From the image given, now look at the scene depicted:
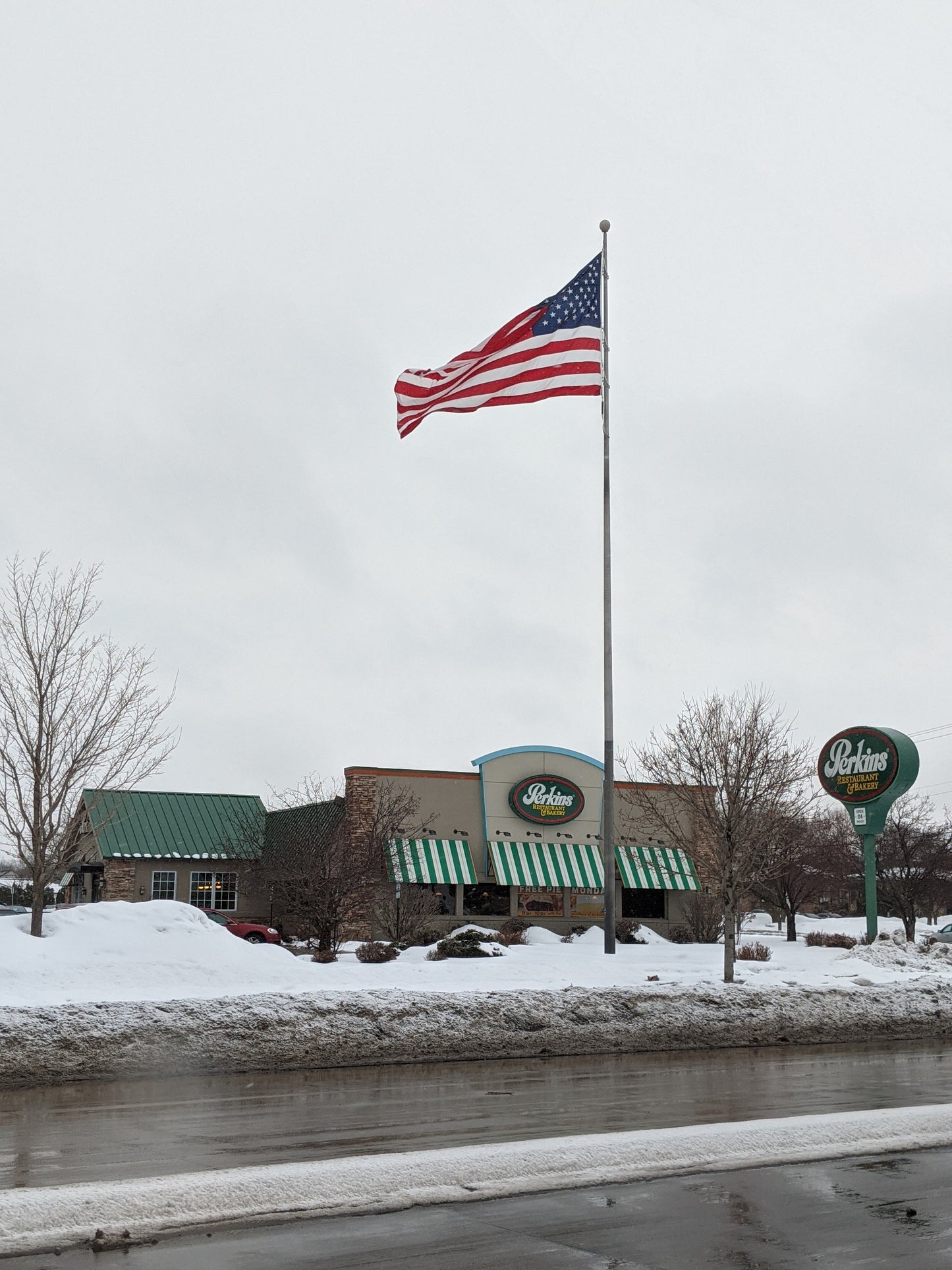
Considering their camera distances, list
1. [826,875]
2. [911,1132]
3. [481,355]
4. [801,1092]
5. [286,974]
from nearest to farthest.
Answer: [911,1132], [801,1092], [286,974], [481,355], [826,875]

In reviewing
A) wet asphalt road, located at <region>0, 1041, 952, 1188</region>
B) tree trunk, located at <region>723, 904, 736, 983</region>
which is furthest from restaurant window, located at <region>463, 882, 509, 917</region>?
wet asphalt road, located at <region>0, 1041, 952, 1188</region>

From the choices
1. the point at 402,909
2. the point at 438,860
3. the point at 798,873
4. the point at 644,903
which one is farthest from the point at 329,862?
the point at 798,873

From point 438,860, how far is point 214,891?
27.3ft

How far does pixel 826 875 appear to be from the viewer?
50.6 meters

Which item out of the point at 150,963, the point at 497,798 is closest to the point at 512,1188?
the point at 150,963

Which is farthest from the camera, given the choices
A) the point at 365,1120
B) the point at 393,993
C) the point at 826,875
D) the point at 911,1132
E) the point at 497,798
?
the point at 826,875

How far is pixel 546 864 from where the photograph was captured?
38.8m

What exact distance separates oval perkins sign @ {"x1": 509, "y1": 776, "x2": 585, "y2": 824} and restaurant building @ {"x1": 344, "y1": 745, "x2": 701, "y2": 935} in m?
0.03

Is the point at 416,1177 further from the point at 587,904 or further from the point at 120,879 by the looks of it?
the point at 120,879

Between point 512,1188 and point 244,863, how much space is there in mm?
34321

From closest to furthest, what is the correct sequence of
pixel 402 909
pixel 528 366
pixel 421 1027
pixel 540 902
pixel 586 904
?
pixel 421 1027
pixel 528 366
pixel 402 909
pixel 540 902
pixel 586 904

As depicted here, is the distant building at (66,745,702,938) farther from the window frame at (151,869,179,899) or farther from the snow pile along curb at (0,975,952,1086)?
the snow pile along curb at (0,975,952,1086)

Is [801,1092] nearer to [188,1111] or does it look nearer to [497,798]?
[188,1111]

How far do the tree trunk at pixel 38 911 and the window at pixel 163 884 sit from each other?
22617 millimetres
